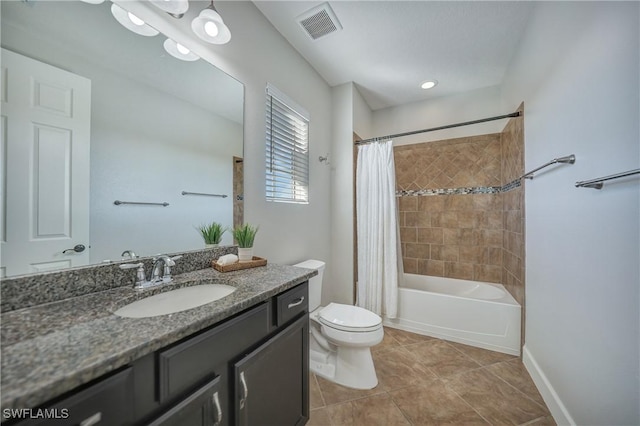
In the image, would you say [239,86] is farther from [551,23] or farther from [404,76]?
[551,23]

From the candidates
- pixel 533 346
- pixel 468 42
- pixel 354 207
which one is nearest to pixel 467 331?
pixel 533 346

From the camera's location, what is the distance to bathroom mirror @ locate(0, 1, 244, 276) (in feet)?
2.56

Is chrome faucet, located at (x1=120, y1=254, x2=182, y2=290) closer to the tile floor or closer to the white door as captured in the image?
the white door

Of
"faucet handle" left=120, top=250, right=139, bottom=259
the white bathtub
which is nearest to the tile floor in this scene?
the white bathtub

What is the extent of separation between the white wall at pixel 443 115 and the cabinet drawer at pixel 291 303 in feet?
8.55

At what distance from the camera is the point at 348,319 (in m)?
1.72

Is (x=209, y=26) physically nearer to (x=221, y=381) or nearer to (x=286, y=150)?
(x=286, y=150)

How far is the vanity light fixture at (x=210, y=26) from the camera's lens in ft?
3.87

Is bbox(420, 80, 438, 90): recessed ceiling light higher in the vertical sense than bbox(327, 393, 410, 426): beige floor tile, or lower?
higher

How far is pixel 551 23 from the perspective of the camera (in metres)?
1.44

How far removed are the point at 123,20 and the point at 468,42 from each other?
235 cm

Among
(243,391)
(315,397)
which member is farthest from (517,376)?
(243,391)

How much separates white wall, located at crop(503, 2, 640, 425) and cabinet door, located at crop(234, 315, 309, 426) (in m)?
1.24

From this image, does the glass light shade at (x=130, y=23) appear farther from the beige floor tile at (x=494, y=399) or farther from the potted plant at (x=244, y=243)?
the beige floor tile at (x=494, y=399)
